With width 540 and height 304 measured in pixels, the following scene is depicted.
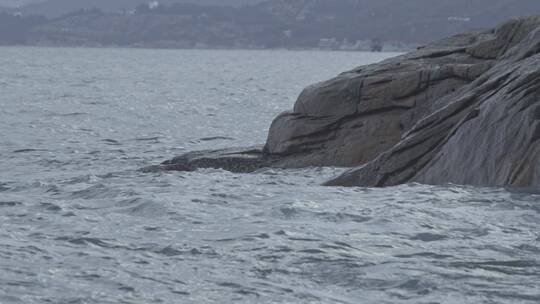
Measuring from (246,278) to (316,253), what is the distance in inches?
59.7

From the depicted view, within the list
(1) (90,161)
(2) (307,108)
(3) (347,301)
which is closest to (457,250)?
(3) (347,301)

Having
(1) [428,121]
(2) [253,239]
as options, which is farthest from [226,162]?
(2) [253,239]

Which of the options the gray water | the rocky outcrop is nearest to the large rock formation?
the rocky outcrop

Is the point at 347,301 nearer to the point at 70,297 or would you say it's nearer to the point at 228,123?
the point at 70,297

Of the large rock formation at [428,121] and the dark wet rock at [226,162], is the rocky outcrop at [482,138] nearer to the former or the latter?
the large rock formation at [428,121]

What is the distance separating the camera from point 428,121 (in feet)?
68.4

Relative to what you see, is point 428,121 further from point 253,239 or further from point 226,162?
point 253,239


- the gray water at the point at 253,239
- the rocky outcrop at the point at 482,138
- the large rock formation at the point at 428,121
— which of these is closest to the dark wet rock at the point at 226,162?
the large rock formation at the point at 428,121

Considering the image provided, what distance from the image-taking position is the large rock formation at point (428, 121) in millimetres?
18672

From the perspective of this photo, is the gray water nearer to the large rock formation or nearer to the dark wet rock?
the large rock formation

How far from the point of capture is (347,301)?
12.1 meters

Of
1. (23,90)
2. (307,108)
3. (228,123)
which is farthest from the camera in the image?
(23,90)

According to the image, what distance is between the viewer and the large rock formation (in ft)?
61.3

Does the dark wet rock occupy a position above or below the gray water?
below
